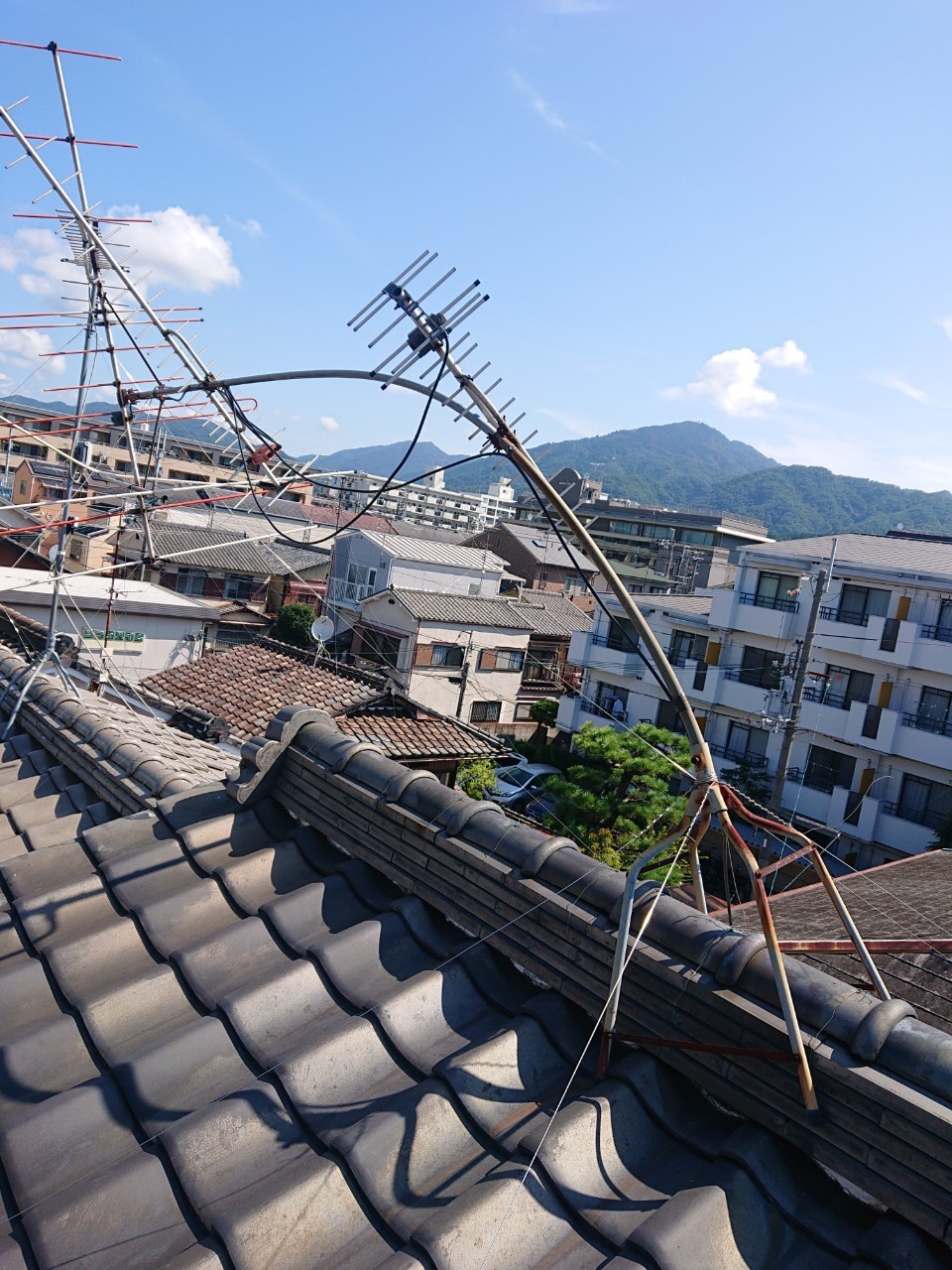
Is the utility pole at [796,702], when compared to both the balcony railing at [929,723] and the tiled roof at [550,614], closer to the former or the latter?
the balcony railing at [929,723]

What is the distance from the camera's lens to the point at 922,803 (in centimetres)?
2845

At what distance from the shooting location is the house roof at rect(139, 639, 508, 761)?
21844mm

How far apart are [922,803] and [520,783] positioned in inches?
521

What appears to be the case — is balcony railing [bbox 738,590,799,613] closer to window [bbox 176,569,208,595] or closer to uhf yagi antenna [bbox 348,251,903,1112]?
window [bbox 176,569,208,595]

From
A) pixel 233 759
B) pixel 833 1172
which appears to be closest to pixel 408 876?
pixel 833 1172

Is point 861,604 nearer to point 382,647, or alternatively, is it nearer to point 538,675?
point 538,675

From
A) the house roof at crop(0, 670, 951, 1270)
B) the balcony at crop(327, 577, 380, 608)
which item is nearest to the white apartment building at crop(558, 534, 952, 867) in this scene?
the balcony at crop(327, 577, 380, 608)

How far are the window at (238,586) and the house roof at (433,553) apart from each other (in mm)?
6465

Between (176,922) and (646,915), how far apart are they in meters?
2.60

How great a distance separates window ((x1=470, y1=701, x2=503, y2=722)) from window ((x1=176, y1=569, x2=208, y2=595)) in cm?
1478

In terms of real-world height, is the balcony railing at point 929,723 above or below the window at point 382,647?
above

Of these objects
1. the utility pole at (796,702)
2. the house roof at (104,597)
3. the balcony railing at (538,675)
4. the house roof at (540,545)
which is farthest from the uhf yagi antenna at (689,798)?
the house roof at (540,545)

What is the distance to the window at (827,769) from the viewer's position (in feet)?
97.8

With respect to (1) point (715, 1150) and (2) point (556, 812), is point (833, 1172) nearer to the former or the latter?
(1) point (715, 1150)
